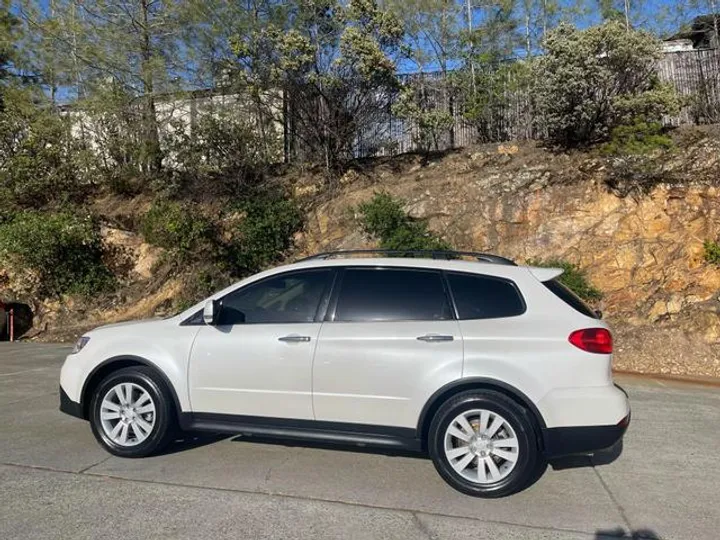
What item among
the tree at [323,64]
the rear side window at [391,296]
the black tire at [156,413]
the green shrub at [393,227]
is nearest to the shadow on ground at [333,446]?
the black tire at [156,413]

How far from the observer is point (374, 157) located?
50.0 ft

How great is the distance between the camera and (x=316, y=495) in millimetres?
4277

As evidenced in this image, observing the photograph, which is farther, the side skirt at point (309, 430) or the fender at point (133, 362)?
the fender at point (133, 362)

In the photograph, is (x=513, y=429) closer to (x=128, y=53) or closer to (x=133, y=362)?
(x=133, y=362)

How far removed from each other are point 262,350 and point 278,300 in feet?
1.54

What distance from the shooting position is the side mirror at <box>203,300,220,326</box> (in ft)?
15.9

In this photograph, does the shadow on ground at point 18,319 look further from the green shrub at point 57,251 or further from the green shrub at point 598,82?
the green shrub at point 598,82

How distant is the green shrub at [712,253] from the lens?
1111cm

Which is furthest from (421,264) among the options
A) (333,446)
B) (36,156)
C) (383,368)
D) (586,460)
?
(36,156)

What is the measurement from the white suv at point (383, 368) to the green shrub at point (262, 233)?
8.40 metres

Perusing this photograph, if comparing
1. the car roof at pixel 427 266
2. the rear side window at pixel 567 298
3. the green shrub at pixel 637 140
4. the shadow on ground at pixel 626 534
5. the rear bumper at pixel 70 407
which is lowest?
the shadow on ground at pixel 626 534

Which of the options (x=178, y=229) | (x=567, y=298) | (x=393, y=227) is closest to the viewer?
(x=567, y=298)

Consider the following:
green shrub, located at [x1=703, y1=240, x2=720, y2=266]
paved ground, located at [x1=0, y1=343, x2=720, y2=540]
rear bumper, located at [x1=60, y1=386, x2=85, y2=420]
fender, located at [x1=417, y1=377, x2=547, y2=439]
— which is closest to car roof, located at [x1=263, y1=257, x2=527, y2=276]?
fender, located at [x1=417, y1=377, x2=547, y2=439]

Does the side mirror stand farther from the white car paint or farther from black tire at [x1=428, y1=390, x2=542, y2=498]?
black tire at [x1=428, y1=390, x2=542, y2=498]
